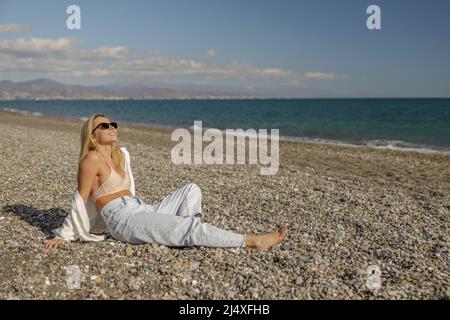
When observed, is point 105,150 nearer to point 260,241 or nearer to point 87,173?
point 87,173

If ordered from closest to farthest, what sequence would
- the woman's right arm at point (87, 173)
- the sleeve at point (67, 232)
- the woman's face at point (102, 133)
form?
the woman's right arm at point (87, 173), the woman's face at point (102, 133), the sleeve at point (67, 232)

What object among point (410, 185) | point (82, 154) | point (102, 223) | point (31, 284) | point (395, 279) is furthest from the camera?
point (410, 185)

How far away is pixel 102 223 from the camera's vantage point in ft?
23.7

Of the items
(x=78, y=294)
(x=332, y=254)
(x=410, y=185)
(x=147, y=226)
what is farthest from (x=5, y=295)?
(x=410, y=185)

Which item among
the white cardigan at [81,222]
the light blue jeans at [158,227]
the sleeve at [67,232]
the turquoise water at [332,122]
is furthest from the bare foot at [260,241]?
the turquoise water at [332,122]

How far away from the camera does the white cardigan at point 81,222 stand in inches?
270

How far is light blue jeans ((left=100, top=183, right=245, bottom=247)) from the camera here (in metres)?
6.77

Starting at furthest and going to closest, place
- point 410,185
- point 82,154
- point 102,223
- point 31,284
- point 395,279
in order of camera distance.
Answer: point 410,185 → point 102,223 → point 82,154 → point 395,279 → point 31,284

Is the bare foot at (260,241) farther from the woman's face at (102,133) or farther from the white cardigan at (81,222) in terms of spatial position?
the woman's face at (102,133)

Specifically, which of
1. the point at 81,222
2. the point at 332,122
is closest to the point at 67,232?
the point at 81,222

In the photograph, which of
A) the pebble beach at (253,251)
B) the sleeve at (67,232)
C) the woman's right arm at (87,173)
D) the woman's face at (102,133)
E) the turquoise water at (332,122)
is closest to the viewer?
the pebble beach at (253,251)

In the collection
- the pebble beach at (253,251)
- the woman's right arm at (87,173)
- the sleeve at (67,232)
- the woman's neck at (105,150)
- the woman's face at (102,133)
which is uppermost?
the woman's face at (102,133)
